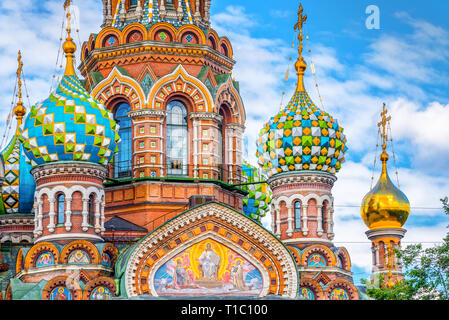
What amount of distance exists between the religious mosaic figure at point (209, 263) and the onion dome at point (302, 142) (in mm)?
3894

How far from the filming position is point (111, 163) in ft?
119

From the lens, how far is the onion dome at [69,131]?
105 ft

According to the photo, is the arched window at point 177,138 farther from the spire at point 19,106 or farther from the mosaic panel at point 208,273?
the spire at point 19,106

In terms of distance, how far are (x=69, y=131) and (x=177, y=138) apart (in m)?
4.84

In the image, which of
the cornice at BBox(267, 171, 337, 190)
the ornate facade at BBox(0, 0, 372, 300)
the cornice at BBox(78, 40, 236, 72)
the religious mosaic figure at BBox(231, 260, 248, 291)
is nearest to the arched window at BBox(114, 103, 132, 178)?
the ornate facade at BBox(0, 0, 372, 300)

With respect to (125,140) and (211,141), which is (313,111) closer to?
(211,141)

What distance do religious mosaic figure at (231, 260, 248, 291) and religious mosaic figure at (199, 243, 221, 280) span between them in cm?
45

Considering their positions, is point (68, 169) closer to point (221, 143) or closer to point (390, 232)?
point (221, 143)

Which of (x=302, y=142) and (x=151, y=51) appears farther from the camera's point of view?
(x=151, y=51)

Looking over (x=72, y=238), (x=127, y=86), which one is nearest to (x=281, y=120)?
(x=127, y=86)

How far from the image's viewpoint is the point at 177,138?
119 feet

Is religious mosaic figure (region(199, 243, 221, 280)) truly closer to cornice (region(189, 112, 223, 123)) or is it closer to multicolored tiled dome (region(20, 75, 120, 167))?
multicolored tiled dome (region(20, 75, 120, 167))

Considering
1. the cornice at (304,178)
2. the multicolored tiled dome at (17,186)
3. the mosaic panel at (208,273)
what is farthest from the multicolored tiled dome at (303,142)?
the multicolored tiled dome at (17,186)

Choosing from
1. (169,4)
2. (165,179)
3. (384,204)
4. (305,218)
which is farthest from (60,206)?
(384,204)
